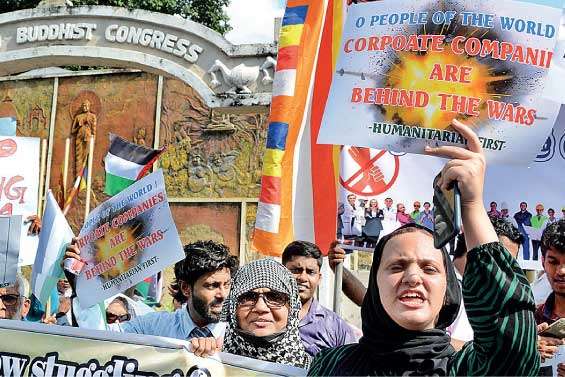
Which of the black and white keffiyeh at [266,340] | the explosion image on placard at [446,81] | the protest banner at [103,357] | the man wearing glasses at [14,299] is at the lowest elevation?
the man wearing glasses at [14,299]

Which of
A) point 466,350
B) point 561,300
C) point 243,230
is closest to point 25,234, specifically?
point 561,300

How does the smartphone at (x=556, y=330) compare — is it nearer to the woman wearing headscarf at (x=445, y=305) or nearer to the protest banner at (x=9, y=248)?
the woman wearing headscarf at (x=445, y=305)

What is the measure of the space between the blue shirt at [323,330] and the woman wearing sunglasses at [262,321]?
2.37 ft

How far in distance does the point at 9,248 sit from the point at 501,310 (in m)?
3.73

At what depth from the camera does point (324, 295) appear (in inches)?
230

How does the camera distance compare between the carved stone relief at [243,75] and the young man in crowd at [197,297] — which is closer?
the young man in crowd at [197,297]

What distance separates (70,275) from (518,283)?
2907mm

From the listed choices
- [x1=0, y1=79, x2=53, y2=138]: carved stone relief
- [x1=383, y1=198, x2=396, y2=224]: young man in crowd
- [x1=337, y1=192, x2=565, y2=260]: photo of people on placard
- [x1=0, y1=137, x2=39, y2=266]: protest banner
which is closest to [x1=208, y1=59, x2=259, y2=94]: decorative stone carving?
[x1=0, y1=137, x2=39, y2=266]: protest banner

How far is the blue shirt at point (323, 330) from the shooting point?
3.53 metres

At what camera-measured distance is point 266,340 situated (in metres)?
2.71

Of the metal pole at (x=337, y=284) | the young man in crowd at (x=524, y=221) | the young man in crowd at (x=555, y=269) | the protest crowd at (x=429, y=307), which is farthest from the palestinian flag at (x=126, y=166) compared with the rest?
the young man in crowd at (x=555, y=269)

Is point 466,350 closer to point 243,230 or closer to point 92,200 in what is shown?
point 243,230

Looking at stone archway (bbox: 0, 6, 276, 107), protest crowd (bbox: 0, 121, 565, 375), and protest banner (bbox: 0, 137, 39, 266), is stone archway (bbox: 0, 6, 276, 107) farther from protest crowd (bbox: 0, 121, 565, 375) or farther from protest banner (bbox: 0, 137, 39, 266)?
protest crowd (bbox: 0, 121, 565, 375)

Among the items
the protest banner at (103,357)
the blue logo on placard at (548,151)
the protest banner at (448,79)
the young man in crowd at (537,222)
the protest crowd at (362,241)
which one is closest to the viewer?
the protest crowd at (362,241)
